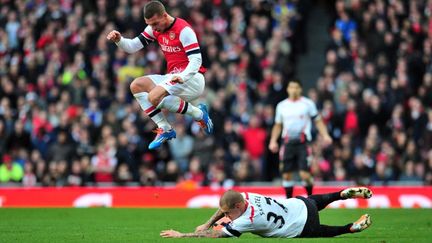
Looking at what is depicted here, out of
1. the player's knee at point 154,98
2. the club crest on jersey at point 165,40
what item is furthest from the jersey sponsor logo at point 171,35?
the player's knee at point 154,98

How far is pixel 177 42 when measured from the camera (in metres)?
15.7

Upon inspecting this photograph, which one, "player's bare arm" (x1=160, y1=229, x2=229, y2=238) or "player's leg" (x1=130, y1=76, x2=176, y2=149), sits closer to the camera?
"player's bare arm" (x1=160, y1=229, x2=229, y2=238)

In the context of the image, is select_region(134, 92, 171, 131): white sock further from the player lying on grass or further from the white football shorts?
the player lying on grass

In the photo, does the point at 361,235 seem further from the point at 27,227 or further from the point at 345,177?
the point at 345,177

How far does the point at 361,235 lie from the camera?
14797 mm

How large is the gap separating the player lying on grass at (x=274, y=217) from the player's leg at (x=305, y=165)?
606 centimetres

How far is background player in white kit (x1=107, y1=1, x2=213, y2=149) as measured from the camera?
1550cm

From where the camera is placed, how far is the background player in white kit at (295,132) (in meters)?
20.6

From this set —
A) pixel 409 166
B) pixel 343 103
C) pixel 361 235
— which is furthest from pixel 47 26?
pixel 361 235

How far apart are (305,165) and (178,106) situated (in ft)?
17.0

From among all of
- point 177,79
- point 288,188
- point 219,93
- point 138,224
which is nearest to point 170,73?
point 177,79

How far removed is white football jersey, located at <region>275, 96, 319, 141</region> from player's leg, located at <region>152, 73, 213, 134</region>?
4526 millimetres

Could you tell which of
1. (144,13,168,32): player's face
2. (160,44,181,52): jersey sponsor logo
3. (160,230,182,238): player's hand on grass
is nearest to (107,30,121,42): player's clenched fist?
(144,13,168,32): player's face

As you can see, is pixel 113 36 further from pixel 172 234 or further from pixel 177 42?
pixel 172 234
